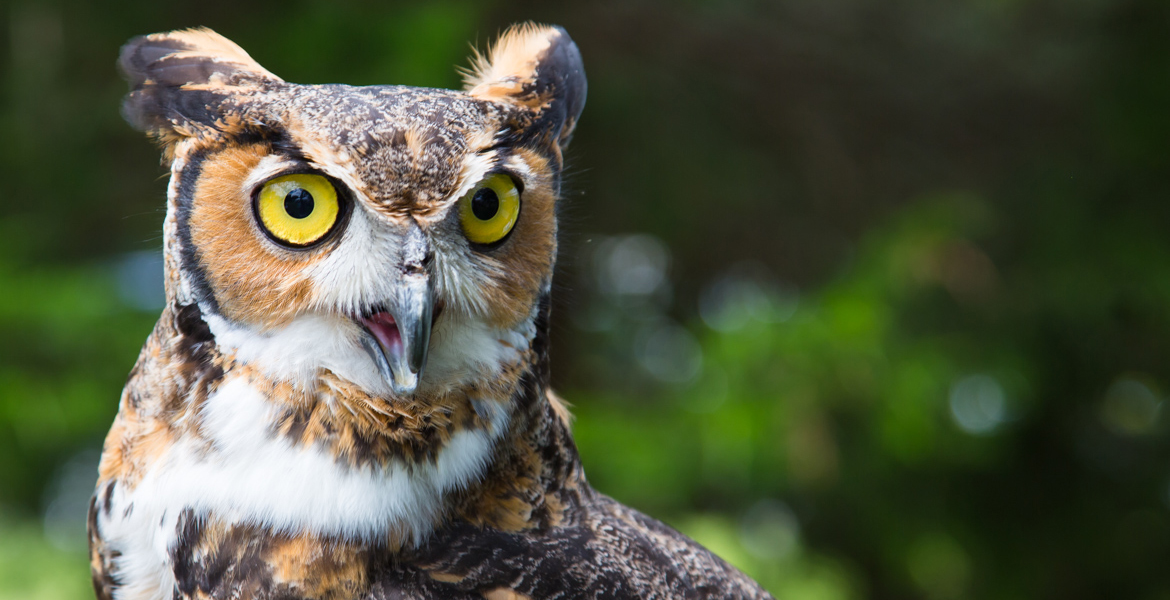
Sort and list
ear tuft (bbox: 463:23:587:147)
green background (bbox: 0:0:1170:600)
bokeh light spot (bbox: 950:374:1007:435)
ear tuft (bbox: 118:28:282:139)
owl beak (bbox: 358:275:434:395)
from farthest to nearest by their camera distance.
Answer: bokeh light spot (bbox: 950:374:1007:435), green background (bbox: 0:0:1170:600), ear tuft (bbox: 463:23:587:147), ear tuft (bbox: 118:28:282:139), owl beak (bbox: 358:275:434:395)

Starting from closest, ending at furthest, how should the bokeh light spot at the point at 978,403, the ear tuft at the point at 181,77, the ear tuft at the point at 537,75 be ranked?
the ear tuft at the point at 181,77, the ear tuft at the point at 537,75, the bokeh light spot at the point at 978,403

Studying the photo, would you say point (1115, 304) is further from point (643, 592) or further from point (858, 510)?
point (643, 592)

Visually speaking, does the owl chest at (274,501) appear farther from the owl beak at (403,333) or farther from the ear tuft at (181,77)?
the ear tuft at (181,77)

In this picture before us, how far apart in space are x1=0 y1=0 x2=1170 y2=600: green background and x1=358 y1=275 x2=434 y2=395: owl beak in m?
1.84

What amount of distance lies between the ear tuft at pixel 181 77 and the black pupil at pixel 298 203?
7.4 inches

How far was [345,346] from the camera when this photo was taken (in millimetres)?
1235

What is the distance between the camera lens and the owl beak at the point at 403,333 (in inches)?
45.1

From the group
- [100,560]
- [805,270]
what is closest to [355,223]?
[100,560]

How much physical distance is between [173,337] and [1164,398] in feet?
14.6

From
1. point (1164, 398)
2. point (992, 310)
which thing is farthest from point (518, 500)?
point (1164, 398)

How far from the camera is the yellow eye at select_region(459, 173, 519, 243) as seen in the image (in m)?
1.21

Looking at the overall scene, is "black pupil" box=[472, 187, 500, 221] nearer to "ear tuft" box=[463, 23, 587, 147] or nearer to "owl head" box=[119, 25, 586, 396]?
"owl head" box=[119, 25, 586, 396]

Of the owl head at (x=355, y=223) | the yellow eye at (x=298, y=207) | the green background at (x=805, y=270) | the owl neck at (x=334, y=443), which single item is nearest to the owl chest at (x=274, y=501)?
the owl neck at (x=334, y=443)

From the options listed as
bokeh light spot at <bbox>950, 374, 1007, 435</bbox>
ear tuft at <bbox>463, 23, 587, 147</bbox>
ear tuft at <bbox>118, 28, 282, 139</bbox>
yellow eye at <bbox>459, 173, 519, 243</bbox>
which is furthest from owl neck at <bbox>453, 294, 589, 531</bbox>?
bokeh light spot at <bbox>950, 374, 1007, 435</bbox>
